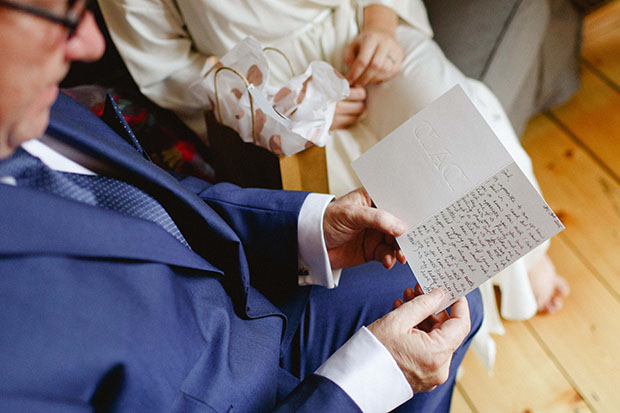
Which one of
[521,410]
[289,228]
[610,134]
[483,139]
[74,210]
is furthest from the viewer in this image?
[610,134]

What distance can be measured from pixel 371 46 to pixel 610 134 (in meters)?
0.82

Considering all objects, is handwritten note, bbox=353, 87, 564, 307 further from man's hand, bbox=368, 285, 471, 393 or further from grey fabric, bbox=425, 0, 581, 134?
grey fabric, bbox=425, 0, 581, 134

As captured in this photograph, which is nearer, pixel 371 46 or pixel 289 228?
pixel 289 228

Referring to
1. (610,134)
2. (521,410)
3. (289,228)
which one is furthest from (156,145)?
(610,134)

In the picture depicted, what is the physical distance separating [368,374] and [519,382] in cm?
60

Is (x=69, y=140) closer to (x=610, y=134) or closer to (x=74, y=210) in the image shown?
(x=74, y=210)

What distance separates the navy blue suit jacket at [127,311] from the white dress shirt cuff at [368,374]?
0.02 meters

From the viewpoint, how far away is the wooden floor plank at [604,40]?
1.47 metres

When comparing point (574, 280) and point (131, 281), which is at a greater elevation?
point (131, 281)

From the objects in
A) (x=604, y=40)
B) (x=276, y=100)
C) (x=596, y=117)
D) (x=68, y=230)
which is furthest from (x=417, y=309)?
(x=604, y=40)

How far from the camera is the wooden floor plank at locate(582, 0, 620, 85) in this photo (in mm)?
1473

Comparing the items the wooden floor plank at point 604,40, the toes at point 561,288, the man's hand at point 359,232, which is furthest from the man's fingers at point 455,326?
the wooden floor plank at point 604,40

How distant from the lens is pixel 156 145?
1107 mm

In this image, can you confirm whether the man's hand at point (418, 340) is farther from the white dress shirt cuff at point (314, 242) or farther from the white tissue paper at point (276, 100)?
the white tissue paper at point (276, 100)
